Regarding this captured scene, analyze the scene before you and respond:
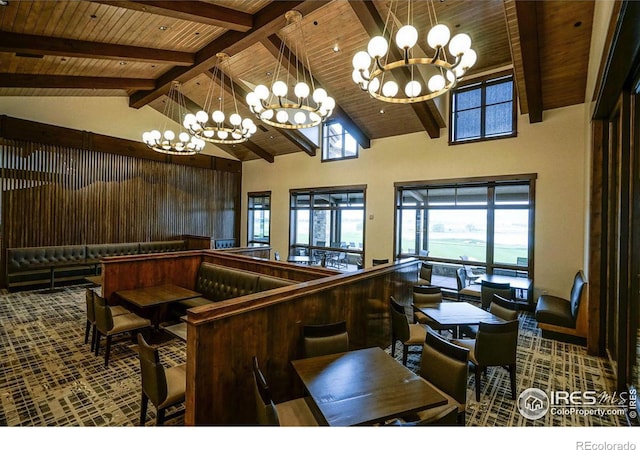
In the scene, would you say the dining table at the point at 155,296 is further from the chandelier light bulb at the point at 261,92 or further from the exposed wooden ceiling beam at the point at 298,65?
the exposed wooden ceiling beam at the point at 298,65

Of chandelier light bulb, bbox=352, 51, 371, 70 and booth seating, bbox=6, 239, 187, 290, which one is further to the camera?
booth seating, bbox=6, 239, 187, 290

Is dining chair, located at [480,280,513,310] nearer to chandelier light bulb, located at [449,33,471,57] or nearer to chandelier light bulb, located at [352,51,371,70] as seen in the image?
chandelier light bulb, located at [449,33,471,57]

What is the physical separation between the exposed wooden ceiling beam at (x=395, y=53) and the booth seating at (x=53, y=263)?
8.00 m

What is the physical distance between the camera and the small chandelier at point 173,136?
21.6ft

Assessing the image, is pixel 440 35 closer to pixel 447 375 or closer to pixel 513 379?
pixel 447 375

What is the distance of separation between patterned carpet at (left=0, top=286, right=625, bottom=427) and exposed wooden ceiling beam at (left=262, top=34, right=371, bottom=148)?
5.18 meters

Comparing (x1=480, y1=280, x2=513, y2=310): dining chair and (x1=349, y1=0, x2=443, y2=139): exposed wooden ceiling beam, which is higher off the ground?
(x1=349, y1=0, x2=443, y2=139): exposed wooden ceiling beam

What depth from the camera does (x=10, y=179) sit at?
6.71 metres

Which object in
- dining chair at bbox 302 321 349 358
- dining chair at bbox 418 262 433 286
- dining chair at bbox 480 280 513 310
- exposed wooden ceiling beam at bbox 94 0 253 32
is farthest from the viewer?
dining chair at bbox 418 262 433 286

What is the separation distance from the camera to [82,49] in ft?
16.1

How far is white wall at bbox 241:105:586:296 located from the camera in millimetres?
5488

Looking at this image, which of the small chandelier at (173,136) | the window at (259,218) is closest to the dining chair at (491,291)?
the small chandelier at (173,136)

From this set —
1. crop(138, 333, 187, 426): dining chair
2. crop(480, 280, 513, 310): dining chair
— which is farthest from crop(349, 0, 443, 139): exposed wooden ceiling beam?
crop(138, 333, 187, 426): dining chair

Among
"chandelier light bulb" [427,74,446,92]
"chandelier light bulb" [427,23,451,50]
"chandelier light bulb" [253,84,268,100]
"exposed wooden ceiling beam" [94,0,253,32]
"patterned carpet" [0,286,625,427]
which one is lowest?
"patterned carpet" [0,286,625,427]
